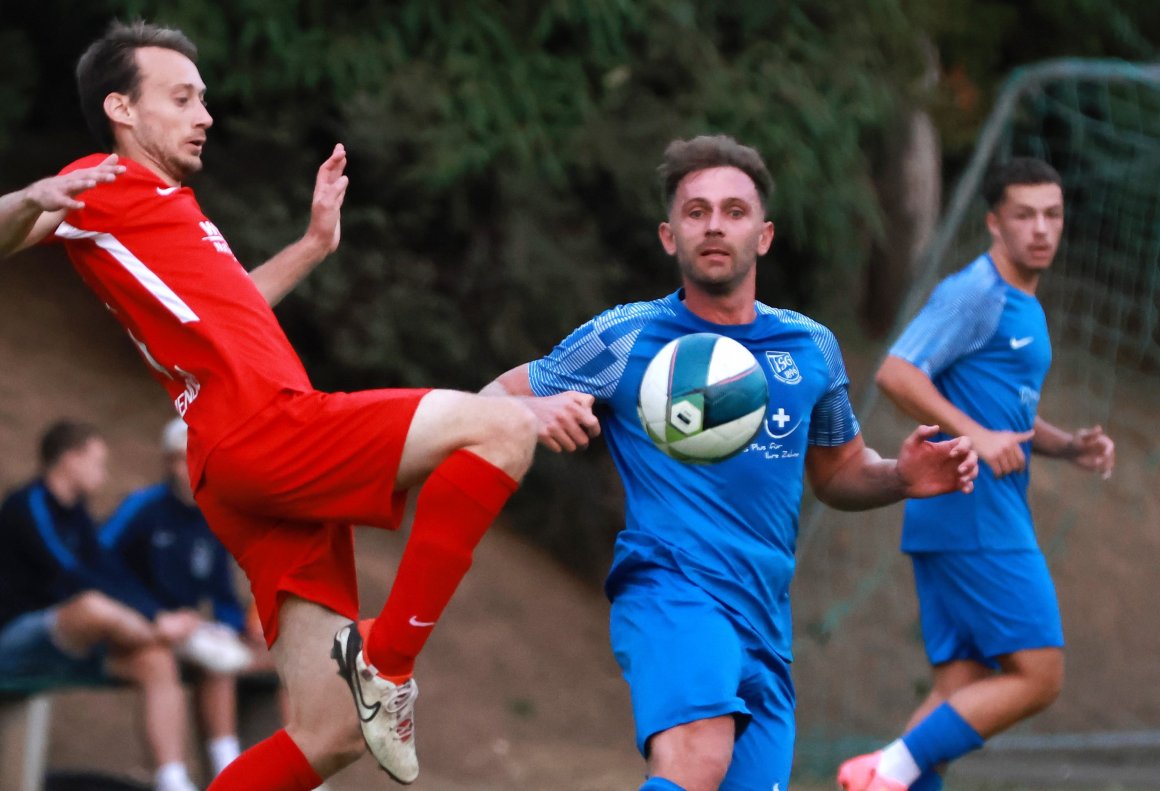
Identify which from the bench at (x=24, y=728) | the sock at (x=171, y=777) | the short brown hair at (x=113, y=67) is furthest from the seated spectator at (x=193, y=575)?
the short brown hair at (x=113, y=67)

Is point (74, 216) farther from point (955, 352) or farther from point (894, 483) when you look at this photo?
point (955, 352)

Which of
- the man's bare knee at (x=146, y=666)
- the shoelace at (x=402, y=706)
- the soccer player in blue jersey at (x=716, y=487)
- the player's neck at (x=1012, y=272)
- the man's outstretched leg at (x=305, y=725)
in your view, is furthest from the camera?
the man's bare knee at (x=146, y=666)

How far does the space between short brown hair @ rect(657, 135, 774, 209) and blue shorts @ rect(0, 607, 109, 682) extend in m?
3.78

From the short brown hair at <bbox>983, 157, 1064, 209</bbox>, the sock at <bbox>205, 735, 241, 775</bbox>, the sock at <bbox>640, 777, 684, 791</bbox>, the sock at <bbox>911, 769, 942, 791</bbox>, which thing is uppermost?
the short brown hair at <bbox>983, 157, 1064, 209</bbox>

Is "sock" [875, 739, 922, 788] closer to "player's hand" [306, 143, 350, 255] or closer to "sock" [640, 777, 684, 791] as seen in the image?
"sock" [640, 777, 684, 791]

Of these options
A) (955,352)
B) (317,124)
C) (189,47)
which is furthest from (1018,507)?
(317,124)

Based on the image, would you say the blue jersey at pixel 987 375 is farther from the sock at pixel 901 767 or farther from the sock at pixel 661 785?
the sock at pixel 661 785

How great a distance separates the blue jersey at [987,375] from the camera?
19.9 ft

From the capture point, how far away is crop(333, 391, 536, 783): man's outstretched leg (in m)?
4.15

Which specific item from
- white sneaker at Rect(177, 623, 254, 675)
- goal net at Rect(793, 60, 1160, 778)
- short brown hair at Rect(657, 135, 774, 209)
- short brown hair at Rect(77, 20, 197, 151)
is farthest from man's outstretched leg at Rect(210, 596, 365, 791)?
goal net at Rect(793, 60, 1160, 778)

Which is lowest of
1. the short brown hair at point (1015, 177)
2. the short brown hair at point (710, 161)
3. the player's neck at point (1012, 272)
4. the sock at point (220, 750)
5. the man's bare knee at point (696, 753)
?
the sock at point (220, 750)

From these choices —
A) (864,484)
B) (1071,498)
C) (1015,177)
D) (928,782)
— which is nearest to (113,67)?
(864,484)

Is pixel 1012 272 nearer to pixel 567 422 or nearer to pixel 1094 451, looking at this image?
pixel 1094 451

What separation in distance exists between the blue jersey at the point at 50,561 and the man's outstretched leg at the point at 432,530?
138 inches
